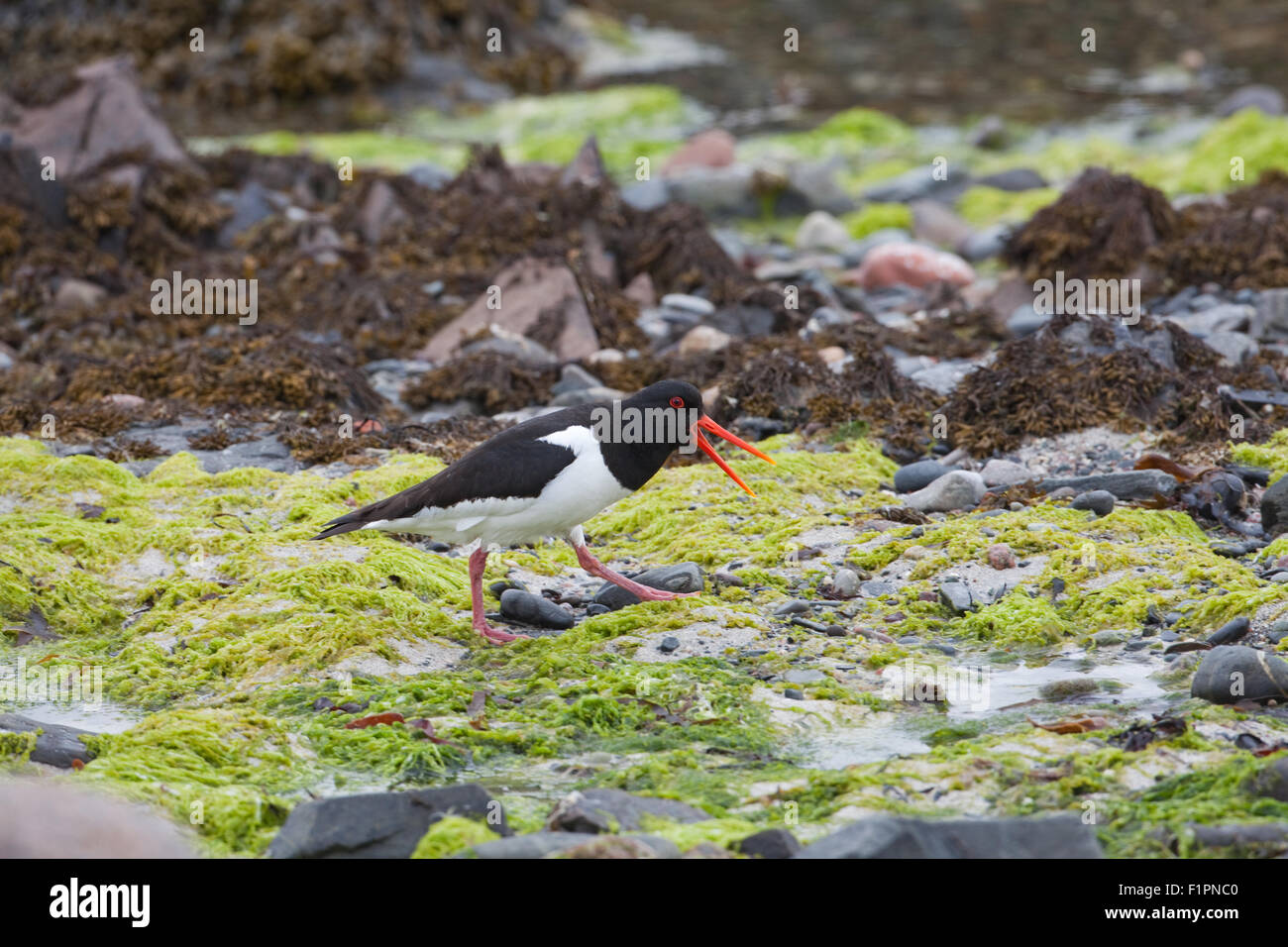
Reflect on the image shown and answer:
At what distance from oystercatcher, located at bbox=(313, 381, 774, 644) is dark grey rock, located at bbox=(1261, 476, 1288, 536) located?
2.76 meters

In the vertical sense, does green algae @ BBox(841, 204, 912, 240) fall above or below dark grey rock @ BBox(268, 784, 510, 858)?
above

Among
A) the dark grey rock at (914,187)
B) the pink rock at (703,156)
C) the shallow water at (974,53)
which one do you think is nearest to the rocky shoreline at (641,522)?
the dark grey rock at (914,187)

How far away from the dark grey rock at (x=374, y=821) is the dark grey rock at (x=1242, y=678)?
2469 millimetres

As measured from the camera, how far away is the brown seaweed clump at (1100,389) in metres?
7.89

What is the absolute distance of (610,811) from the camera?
4.05 m

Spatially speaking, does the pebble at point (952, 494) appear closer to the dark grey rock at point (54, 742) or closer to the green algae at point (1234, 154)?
the dark grey rock at point (54, 742)

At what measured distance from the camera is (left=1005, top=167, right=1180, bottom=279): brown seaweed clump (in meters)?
11.7

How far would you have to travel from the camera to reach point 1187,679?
5047 mm

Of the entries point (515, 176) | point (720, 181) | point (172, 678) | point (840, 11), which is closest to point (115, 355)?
point (515, 176)

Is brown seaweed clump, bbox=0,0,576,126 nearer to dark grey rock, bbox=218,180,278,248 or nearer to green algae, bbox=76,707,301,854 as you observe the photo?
dark grey rock, bbox=218,180,278,248

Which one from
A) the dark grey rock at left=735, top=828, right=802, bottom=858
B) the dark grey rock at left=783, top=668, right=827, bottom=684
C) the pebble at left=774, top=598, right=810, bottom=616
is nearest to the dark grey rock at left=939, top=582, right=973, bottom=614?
the pebble at left=774, top=598, right=810, bottom=616

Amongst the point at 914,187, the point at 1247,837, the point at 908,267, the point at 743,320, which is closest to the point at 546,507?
the point at 1247,837

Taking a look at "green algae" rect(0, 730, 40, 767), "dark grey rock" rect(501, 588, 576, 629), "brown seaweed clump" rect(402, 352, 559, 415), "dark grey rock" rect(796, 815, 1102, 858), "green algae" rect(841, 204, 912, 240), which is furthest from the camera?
"green algae" rect(841, 204, 912, 240)
